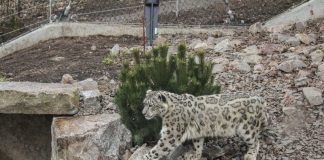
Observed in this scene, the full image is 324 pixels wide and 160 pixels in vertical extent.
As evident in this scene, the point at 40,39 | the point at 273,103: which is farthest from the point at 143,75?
the point at 40,39

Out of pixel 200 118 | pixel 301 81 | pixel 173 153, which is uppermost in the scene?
pixel 301 81

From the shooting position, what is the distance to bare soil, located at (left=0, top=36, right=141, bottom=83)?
1067 centimetres

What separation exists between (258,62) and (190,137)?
3260 millimetres

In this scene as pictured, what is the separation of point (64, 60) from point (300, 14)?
458 centimetres

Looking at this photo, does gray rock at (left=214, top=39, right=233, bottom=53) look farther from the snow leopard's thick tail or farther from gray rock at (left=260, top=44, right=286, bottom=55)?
the snow leopard's thick tail

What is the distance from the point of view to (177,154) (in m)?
6.79

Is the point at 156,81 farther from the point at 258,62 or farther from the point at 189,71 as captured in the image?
the point at 258,62

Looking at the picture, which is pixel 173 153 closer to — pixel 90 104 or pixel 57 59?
pixel 90 104

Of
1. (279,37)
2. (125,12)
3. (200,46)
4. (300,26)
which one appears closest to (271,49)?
(279,37)

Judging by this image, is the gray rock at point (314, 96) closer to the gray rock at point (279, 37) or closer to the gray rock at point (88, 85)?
the gray rock at point (279, 37)

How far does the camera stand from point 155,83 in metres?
7.11

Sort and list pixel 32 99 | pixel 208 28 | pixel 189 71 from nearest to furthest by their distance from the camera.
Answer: pixel 189 71 → pixel 32 99 → pixel 208 28

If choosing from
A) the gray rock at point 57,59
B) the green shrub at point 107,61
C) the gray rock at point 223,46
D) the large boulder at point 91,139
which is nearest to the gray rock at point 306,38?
the gray rock at point 223,46

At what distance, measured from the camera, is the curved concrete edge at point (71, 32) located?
13289 mm
